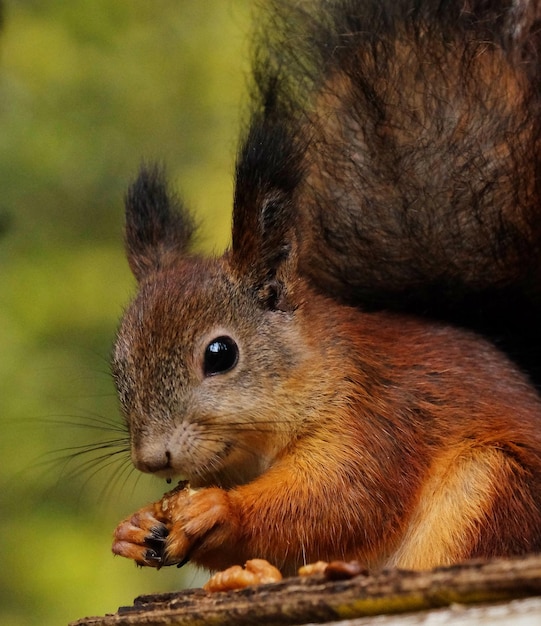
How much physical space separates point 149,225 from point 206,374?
50 centimetres

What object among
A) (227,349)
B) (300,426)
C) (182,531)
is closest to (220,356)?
(227,349)

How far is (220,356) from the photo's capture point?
1.58 meters

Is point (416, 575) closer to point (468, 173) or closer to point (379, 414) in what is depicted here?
point (379, 414)

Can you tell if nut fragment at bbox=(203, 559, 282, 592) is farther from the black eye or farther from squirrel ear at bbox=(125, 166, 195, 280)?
squirrel ear at bbox=(125, 166, 195, 280)

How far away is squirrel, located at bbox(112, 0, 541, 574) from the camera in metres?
1.51

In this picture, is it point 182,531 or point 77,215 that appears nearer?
point 182,531

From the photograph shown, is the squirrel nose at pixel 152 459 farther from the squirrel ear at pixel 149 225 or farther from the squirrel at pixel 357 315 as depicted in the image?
the squirrel ear at pixel 149 225

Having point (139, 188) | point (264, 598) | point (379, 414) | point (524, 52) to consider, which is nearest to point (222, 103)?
point (139, 188)

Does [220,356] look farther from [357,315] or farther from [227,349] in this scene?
[357,315]

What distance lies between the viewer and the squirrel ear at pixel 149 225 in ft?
6.34

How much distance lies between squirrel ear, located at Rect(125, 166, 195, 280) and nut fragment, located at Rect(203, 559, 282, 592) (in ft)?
2.59

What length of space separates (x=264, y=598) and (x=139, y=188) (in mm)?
1068

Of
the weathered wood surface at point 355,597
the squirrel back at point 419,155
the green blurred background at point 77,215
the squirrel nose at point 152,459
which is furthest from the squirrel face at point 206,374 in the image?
the green blurred background at point 77,215

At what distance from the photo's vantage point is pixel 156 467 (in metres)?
1.46
